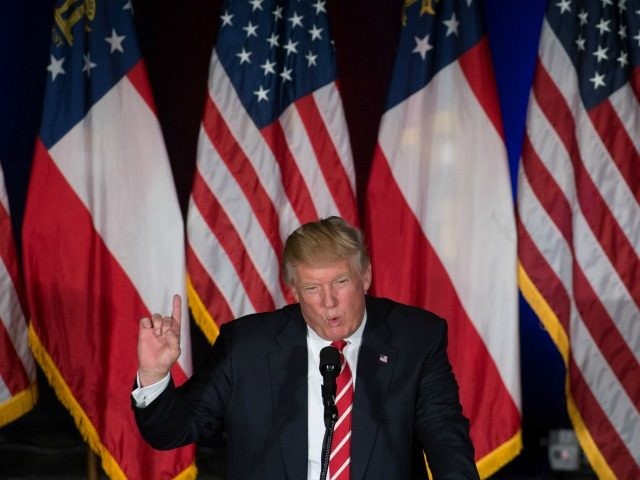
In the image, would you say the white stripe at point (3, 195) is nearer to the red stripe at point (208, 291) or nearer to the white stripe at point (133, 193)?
the white stripe at point (133, 193)

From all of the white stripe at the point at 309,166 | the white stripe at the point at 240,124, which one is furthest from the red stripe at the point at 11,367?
the white stripe at the point at 309,166

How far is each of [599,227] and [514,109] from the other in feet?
3.08

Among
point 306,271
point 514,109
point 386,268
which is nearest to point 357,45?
point 514,109

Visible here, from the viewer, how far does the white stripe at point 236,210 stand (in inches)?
181

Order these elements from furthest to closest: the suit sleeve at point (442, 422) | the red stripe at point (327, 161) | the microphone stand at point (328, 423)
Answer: the red stripe at point (327, 161) < the suit sleeve at point (442, 422) < the microphone stand at point (328, 423)

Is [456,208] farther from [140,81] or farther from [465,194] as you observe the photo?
[140,81]

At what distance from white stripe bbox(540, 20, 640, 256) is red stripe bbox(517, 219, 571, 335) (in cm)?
41

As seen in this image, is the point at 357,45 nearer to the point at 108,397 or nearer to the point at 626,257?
the point at 626,257

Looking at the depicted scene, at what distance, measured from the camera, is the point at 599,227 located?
14.9 ft

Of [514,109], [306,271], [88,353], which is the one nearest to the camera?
[306,271]

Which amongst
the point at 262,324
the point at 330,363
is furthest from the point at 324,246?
the point at 330,363

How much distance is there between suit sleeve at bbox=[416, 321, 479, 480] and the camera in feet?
7.84

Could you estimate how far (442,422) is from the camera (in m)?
2.60

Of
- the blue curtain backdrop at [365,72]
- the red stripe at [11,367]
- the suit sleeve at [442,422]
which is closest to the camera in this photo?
the suit sleeve at [442,422]
